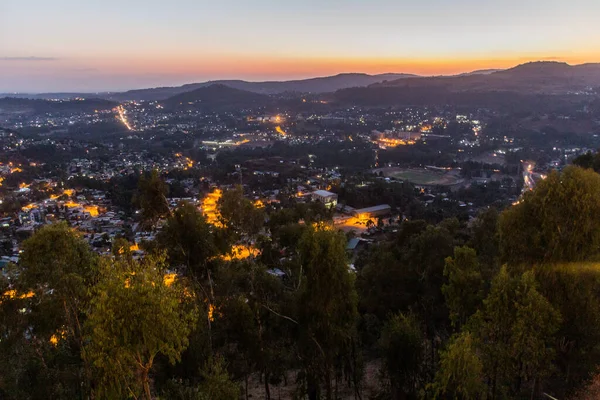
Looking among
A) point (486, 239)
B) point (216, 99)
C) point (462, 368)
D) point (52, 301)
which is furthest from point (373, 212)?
point (216, 99)

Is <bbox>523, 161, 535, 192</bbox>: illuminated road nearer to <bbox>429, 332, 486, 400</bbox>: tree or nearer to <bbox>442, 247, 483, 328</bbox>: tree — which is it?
<bbox>442, 247, 483, 328</bbox>: tree

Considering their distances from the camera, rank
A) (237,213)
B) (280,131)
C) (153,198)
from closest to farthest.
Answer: (153,198), (237,213), (280,131)

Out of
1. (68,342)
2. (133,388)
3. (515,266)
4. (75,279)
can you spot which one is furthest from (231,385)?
(515,266)

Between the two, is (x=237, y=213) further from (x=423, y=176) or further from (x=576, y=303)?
(x=423, y=176)

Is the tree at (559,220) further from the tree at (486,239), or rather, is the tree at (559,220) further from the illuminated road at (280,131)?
the illuminated road at (280,131)

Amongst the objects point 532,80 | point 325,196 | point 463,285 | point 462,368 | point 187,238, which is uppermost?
point 532,80
